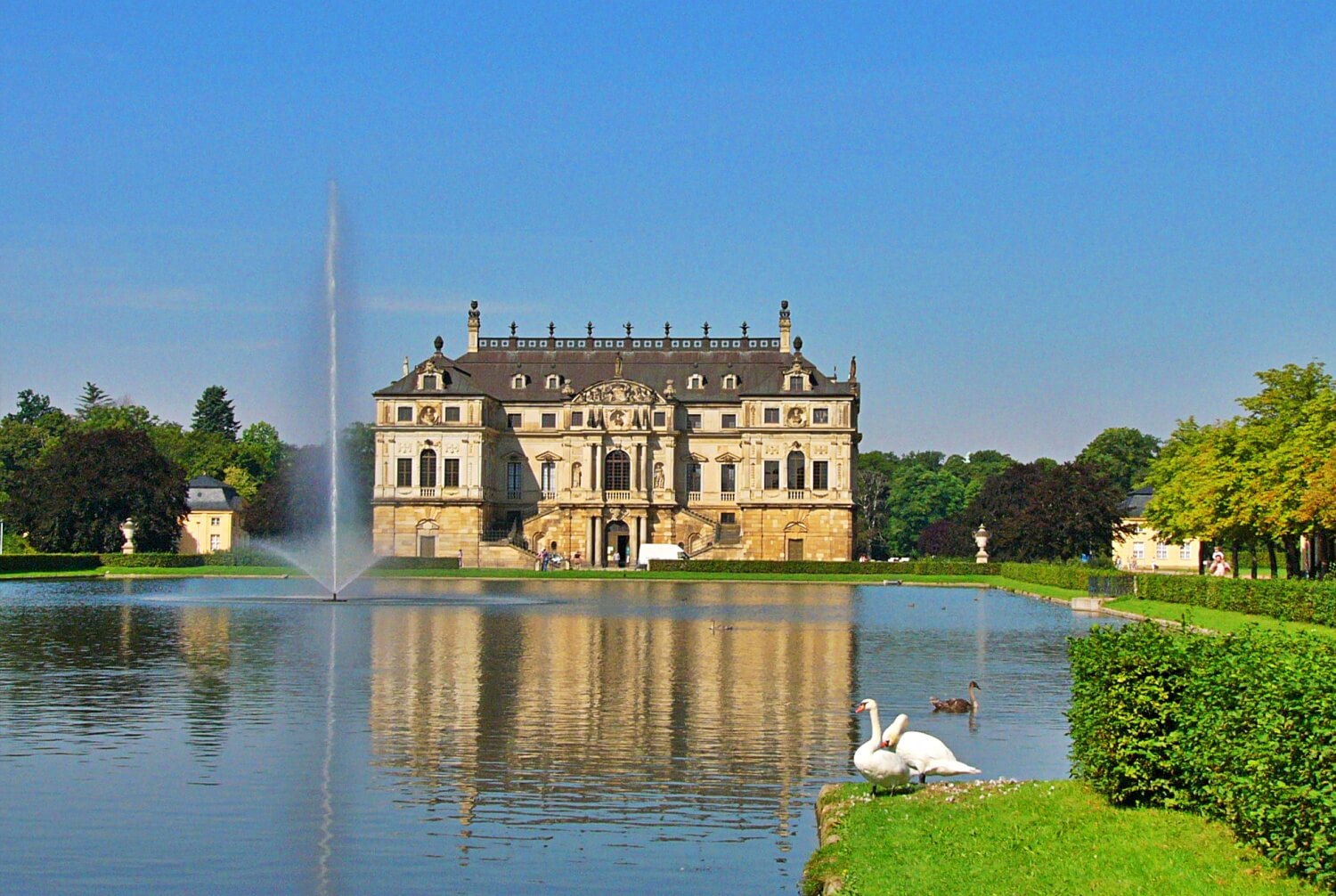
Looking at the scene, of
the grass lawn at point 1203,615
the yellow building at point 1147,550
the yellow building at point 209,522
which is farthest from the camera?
the yellow building at point 209,522

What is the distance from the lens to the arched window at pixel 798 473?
9731 centimetres

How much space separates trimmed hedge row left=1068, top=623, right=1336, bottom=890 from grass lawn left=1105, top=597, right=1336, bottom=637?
17155 millimetres

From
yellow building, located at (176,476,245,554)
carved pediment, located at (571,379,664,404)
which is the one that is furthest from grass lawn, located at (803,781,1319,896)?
yellow building, located at (176,476,245,554)

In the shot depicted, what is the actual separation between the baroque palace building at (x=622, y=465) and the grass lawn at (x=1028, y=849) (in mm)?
81108

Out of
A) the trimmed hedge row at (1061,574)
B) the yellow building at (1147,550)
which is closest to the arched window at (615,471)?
the trimmed hedge row at (1061,574)

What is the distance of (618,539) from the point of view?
99062mm

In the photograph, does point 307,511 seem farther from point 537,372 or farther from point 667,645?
point 537,372

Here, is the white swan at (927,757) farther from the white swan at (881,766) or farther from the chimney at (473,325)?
the chimney at (473,325)

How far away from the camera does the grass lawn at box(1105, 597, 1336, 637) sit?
108 ft

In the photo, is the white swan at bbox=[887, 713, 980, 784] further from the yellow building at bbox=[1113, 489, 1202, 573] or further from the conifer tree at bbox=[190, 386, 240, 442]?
the conifer tree at bbox=[190, 386, 240, 442]

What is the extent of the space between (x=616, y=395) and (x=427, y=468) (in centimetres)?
1297

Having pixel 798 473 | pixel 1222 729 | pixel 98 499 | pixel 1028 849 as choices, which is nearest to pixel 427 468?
pixel 98 499

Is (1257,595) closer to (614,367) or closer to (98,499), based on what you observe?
(98,499)

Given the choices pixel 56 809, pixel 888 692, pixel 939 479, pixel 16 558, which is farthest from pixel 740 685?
pixel 939 479
